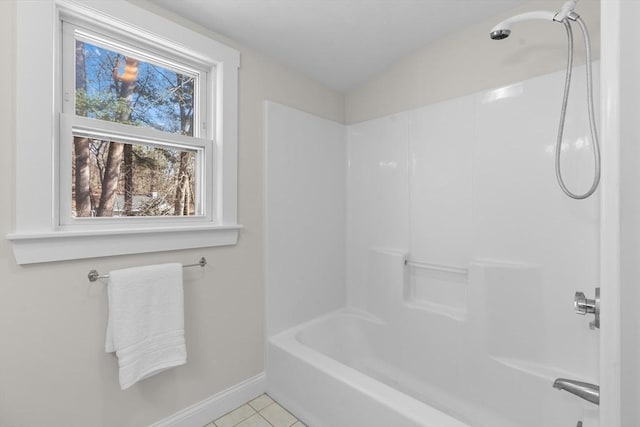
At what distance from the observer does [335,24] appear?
66.4 inches

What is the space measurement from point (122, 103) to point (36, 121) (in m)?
0.38

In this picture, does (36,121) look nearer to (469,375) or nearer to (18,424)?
(18,424)

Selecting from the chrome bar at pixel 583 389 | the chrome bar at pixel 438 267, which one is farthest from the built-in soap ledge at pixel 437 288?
the chrome bar at pixel 583 389

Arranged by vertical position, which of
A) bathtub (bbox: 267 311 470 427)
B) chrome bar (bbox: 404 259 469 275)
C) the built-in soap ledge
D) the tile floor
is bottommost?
the tile floor

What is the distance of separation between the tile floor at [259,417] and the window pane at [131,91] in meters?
1.62

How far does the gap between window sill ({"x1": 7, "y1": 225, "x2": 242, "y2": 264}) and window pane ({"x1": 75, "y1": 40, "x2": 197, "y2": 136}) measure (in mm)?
548

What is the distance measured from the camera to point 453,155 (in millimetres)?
1835

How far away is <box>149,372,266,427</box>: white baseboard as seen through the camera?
155cm

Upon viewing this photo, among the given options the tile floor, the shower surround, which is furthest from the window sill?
the tile floor

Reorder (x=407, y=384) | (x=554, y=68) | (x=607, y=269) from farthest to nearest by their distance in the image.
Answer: (x=407, y=384) → (x=554, y=68) → (x=607, y=269)

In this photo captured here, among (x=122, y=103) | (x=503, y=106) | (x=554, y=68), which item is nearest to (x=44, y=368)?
(x=122, y=103)

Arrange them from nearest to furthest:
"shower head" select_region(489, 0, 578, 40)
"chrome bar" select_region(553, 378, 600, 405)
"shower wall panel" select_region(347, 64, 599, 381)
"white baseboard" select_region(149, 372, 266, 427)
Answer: "chrome bar" select_region(553, 378, 600, 405) → "shower head" select_region(489, 0, 578, 40) → "shower wall panel" select_region(347, 64, 599, 381) → "white baseboard" select_region(149, 372, 266, 427)

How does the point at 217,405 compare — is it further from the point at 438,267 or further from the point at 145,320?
the point at 438,267

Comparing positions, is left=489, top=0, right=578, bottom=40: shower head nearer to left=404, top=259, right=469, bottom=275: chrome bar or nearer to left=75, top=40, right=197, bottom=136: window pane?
left=404, top=259, right=469, bottom=275: chrome bar
